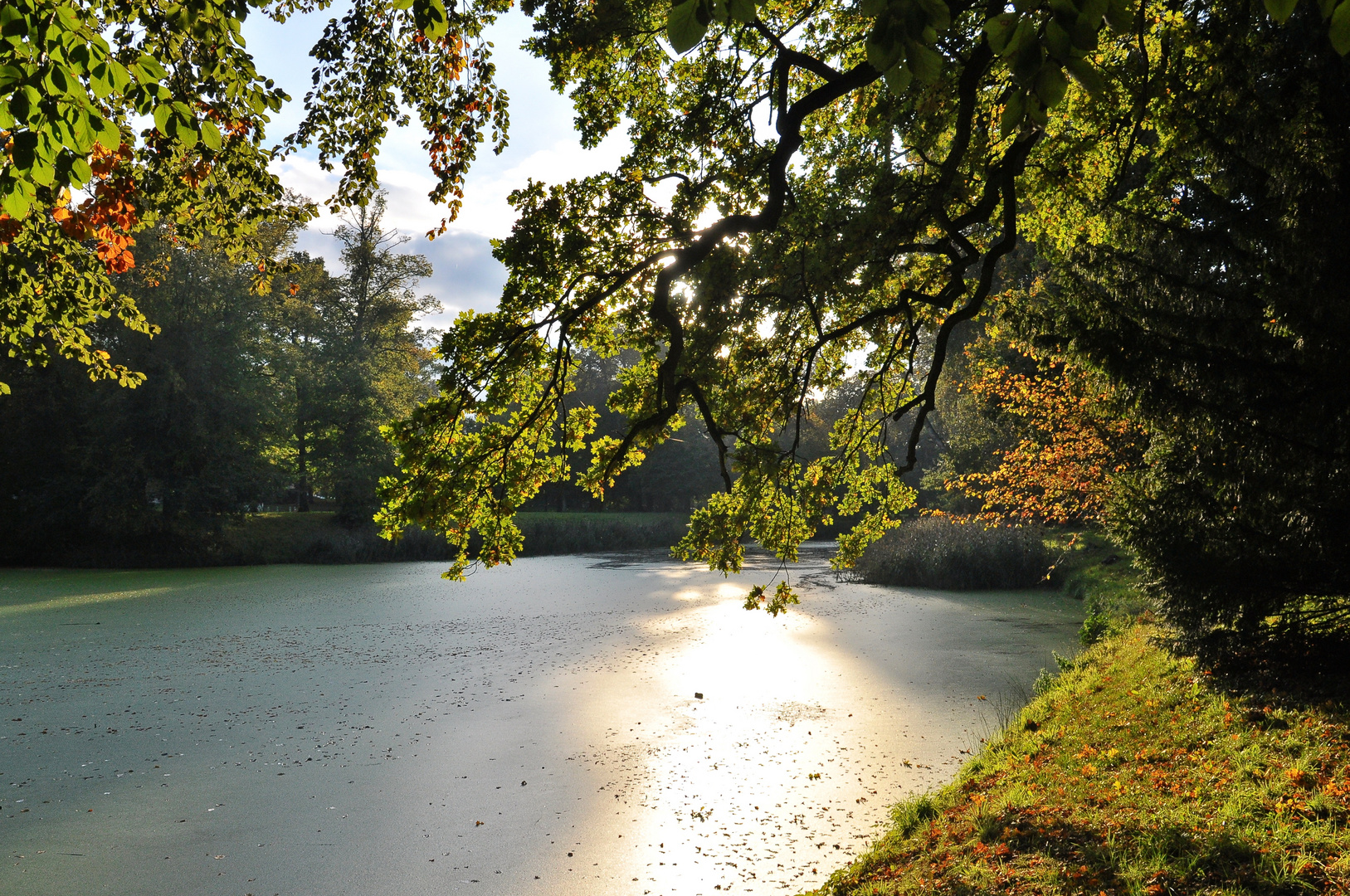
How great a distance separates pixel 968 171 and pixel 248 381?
19137mm

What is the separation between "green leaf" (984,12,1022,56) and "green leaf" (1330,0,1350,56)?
374mm

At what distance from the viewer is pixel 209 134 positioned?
5.94 ft

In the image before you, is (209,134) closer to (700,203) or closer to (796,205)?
(700,203)

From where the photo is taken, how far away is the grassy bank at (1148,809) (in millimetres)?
2492

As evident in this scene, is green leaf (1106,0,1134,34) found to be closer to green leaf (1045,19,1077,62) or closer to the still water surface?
green leaf (1045,19,1077,62)

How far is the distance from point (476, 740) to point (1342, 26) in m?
5.50

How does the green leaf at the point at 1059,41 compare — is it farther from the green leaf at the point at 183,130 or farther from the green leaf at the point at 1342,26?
the green leaf at the point at 183,130

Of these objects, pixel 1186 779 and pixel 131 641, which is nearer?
pixel 1186 779

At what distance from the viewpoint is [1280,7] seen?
3.21ft

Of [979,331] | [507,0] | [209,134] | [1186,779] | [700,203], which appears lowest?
[1186,779]

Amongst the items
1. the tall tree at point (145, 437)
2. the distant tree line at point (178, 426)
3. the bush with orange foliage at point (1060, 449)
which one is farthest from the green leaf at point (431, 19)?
the tall tree at point (145, 437)

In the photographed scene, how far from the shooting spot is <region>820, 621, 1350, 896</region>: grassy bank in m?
2.49

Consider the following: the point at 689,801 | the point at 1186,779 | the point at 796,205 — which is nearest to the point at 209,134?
the point at 796,205

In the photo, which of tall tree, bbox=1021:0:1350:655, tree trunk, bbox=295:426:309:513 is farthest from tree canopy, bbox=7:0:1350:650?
tree trunk, bbox=295:426:309:513
